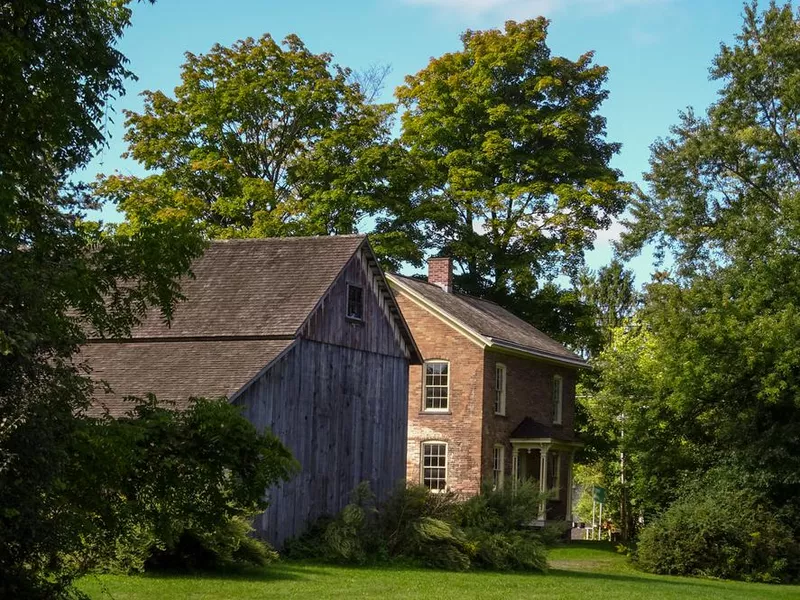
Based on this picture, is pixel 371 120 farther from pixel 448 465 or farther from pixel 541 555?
pixel 541 555

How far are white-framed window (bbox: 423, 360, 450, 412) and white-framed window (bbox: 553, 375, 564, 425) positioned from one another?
5.85 meters

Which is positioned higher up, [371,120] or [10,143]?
[371,120]

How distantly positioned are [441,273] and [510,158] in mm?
7044

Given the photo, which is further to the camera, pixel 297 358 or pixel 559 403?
pixel 559 403

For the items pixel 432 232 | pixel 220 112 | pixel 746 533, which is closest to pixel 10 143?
pixel 746 533

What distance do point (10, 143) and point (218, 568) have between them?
11.8 meters

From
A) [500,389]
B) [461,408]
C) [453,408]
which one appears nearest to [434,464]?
[453,408]

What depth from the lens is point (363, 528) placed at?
26031 mm

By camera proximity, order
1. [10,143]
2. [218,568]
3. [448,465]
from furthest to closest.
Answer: [448,465]
[218,568]
[10,143]

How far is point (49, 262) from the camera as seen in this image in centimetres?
1255

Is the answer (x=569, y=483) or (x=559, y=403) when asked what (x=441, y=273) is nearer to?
(x=559, y=403)

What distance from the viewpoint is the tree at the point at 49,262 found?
11.2 m

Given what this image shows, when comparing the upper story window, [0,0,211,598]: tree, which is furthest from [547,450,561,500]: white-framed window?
[0,0,211,598]: tree

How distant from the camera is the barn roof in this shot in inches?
979
